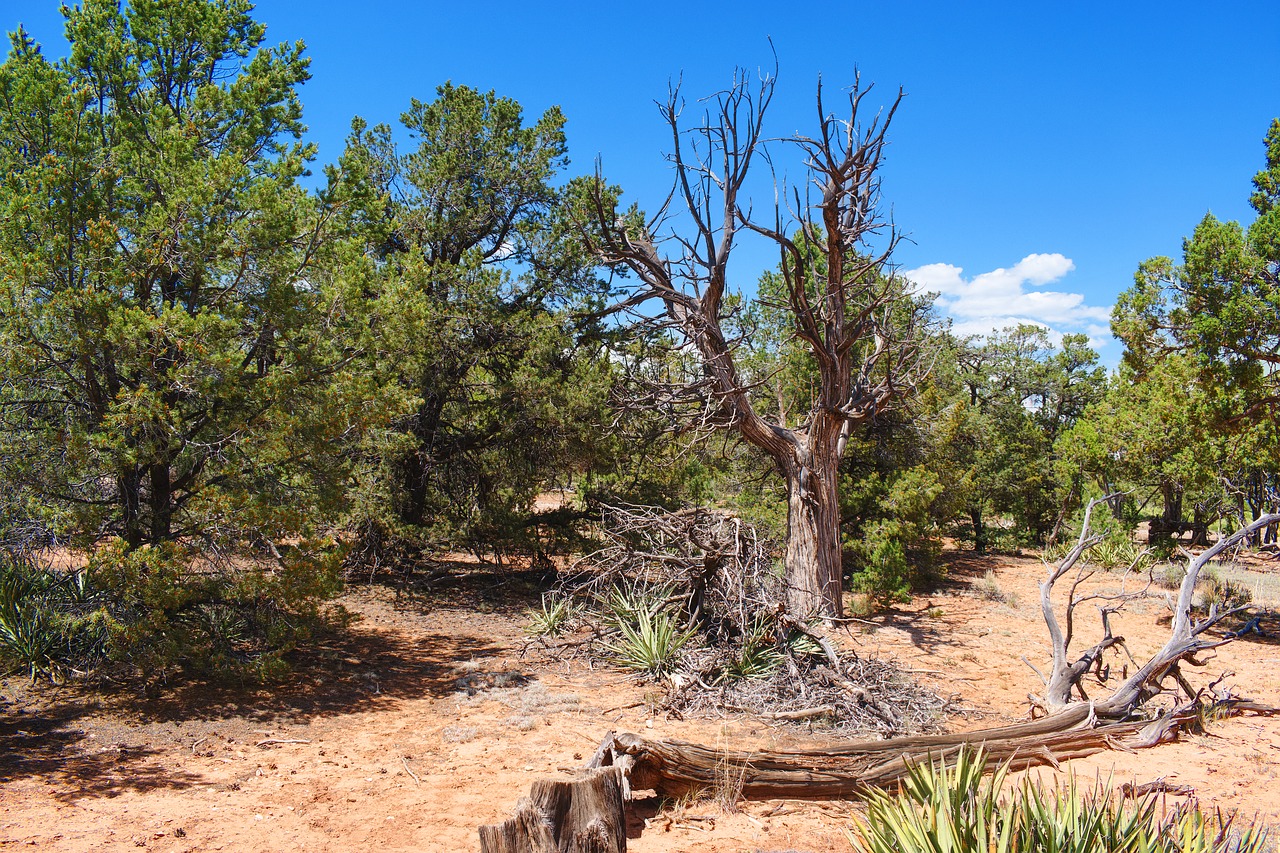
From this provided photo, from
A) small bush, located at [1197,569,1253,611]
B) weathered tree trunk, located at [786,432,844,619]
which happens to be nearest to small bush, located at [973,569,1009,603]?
small bush, located at [1197,569,1253,611]

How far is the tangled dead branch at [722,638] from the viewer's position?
775 cm

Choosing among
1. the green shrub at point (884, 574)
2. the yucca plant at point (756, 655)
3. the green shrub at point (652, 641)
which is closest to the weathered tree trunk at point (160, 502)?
the green shrub at point (652, 641)

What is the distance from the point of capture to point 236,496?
7.26 metres

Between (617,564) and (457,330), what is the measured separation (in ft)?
16.0

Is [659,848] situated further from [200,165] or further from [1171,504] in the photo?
[1171,504]

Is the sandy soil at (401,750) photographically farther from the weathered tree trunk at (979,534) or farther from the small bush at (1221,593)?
the weathered tree trunk at (979,534)

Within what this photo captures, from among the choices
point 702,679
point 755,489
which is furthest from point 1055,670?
point 755,489

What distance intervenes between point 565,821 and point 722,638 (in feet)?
18.4

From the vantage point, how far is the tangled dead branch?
7.75 meters

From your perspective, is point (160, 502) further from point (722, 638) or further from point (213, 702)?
point (722, 638)

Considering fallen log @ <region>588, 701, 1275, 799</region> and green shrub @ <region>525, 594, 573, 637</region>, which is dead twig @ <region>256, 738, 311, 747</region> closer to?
fallen log @ <region>588, 701, 1275, 799</region>

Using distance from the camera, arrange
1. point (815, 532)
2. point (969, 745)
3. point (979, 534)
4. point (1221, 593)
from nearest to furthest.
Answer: point (969, 745), point (815, 532), point (1221, 593), point (979, 534)

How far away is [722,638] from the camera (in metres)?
9.05

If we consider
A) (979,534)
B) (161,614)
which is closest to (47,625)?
(161,614)
